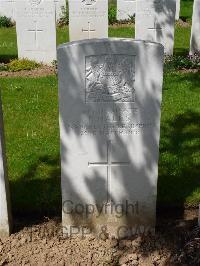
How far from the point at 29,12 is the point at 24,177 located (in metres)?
5.86

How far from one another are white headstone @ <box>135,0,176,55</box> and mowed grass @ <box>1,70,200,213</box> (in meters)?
1.74

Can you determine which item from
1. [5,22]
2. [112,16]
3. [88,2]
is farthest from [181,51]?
[5,22]

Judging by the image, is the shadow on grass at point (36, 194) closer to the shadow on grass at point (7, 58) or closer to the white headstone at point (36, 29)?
the white headstone at point (36, 29)

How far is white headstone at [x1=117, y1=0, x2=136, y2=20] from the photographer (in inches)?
603

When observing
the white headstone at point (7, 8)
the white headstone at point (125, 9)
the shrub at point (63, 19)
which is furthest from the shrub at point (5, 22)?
the white headstone at point (125, 9)

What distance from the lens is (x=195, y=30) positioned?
9.66 meters

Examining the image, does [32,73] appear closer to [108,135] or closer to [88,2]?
[88,2]

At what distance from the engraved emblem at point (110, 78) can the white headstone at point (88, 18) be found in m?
6.83

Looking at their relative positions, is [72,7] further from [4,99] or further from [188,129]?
[188,129]

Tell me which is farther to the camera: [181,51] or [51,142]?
[181,51]

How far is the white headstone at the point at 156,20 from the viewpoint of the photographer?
9.68 m

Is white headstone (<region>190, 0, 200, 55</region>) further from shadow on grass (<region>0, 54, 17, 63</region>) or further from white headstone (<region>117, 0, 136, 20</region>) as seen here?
white headstone (<region>117, 0, 136, 20</region>)

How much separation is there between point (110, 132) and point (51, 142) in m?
2.32

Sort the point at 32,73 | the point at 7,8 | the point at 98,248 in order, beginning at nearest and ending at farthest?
the point at 98,248
the point at 32,73
the point at 7,8
